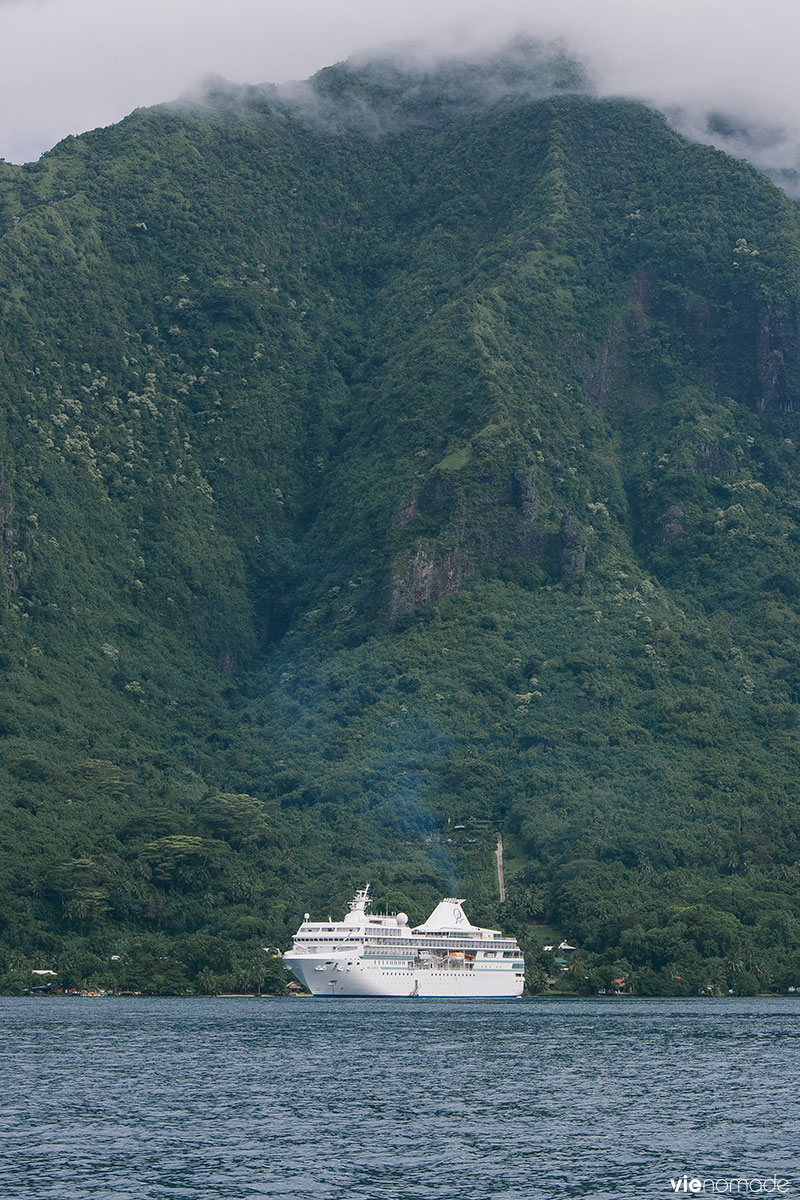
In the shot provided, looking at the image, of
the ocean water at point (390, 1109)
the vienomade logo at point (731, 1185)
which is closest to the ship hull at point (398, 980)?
the ocean water at point (390, 1109)

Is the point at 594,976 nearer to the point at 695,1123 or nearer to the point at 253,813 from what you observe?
the point at 253,813

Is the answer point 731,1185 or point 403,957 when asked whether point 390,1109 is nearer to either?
point 731,1185

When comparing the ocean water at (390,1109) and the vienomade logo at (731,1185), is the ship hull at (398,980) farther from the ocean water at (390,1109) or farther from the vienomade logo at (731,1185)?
the vienomade logo at (731,1185)

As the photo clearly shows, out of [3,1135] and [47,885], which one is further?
A: [47,885]

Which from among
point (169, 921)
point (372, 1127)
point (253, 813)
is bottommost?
point (372, 1127)

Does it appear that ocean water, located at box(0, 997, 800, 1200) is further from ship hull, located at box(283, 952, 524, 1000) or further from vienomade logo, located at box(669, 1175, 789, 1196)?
ship hull, located at box(283, 952, 524, 1000)

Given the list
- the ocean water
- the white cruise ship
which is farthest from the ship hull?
the ocean water

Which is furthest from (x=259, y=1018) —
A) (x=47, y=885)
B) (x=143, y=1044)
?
(x=47, y=885)

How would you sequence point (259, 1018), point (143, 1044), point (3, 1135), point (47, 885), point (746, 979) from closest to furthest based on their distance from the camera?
point (3, 1135) < point (143, 1044) < point (259, 1018) < point (746, 979) < point (47, 885)
